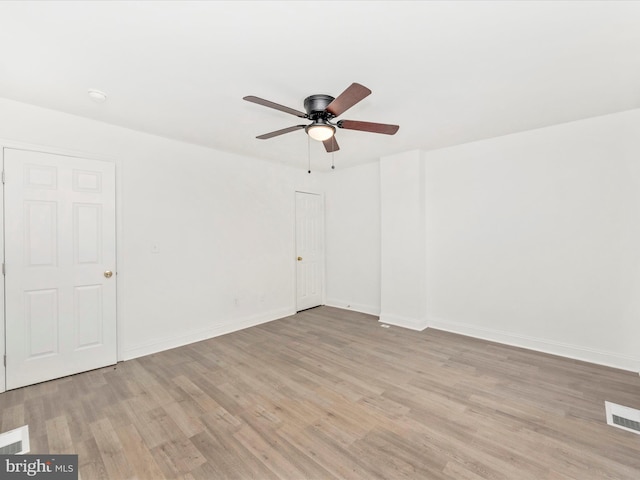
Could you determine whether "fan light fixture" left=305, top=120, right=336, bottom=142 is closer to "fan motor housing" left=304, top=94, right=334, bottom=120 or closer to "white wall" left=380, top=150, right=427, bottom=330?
"fan motor housing" left=304, top=94, right=334, bottom=120

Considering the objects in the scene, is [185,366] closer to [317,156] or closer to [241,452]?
[241,452]

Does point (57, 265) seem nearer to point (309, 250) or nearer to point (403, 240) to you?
point (309, 250)

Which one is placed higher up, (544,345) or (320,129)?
(320,129)

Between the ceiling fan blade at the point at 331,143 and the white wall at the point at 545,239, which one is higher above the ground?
the ceiling fan blade at the point at 331,143

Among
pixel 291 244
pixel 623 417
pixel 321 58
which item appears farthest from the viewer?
pixel 291 244

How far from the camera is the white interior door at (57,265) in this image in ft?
8.93

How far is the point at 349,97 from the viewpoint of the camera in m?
2.03

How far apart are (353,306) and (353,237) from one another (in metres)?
1.29

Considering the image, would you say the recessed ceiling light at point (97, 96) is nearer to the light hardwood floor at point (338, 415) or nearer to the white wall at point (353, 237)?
the light hardwood floor at point (338, 415)

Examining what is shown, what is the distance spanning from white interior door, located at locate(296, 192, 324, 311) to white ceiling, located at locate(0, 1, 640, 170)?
242 centimetres

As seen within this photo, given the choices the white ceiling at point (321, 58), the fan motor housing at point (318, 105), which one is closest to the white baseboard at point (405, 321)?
the white ceiling at point (321, 58)

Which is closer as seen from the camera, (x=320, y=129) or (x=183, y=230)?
(x=320, y=129)

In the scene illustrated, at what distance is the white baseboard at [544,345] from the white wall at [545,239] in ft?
0.03

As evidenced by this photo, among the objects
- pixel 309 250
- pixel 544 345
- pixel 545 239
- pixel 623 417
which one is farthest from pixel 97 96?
pixel 544 345
